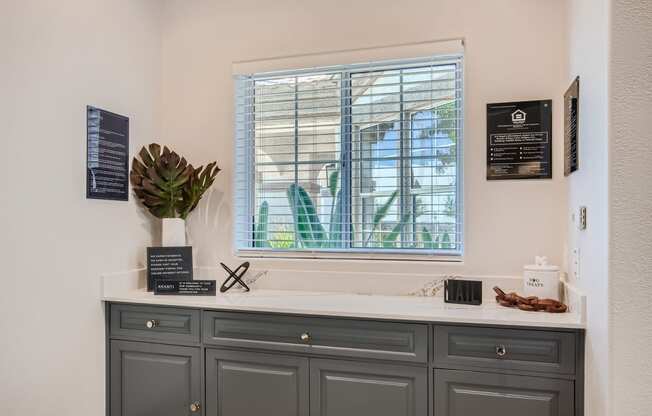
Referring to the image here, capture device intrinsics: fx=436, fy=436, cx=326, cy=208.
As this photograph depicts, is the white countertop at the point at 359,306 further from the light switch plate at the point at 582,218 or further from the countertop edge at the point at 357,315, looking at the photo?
the light switch plate at the point at 582,218

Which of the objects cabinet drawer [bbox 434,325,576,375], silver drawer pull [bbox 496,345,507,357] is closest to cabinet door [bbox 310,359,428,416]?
cabinet drawer [bbox 434,325,576,375]

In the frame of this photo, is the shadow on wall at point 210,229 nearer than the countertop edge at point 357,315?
No

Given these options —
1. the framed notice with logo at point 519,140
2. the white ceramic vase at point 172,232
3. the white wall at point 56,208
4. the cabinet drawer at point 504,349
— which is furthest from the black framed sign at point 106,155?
the framed notice with logo at point 519,140

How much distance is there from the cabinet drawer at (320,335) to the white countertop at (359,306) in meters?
0.05

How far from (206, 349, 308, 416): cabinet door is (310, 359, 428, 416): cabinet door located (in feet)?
0.24

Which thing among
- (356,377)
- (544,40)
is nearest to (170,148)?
(356,377)

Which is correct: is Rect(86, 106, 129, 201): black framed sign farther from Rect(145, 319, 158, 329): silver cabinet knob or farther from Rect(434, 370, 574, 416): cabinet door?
Rect(434, 370, 574, 416): cabinet door

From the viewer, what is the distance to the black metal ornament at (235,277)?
2.48m

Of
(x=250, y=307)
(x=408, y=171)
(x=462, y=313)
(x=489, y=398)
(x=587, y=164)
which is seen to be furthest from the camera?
(x=408, y=171)

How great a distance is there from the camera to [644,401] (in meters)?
1.35

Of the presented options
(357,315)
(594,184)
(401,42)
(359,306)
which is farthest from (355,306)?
(401,42)

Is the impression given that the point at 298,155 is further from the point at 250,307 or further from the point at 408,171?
the point at 250,307

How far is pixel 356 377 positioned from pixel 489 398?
0.56 metres

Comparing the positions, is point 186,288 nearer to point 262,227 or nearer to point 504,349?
point 262,227
